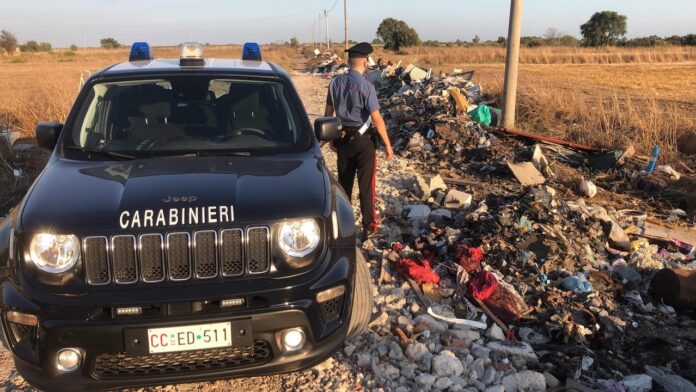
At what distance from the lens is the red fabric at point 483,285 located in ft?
13.9

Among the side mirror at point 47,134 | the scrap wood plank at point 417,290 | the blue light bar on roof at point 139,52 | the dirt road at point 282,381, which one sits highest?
the blue light bar on roof at point 139,52

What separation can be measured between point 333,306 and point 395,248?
253 cm

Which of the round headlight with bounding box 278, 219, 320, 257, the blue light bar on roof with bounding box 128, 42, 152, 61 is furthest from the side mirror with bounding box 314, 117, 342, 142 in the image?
the blue light bar on roof with bounding box 128, 42, 152, 61

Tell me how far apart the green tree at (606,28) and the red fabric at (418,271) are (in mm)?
80565

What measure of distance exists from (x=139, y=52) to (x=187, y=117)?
1.61 meters

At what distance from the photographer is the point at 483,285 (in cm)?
430

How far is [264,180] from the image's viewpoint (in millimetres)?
3041

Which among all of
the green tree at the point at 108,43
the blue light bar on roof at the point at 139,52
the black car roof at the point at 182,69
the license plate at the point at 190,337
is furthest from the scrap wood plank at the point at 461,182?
the green tree at the point at 108,43

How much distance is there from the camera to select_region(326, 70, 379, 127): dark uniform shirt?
5.30m

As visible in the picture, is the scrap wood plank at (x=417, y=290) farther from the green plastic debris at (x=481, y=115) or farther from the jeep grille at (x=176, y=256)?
the green plastic debris at (x=481, y=115)

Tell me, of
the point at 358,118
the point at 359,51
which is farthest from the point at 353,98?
the point at 359,51

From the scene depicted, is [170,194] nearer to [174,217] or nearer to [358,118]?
[174,217]

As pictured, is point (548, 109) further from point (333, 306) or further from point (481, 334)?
point (333, 306)

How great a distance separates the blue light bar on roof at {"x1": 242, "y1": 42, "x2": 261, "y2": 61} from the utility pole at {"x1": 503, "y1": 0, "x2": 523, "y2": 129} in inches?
263
